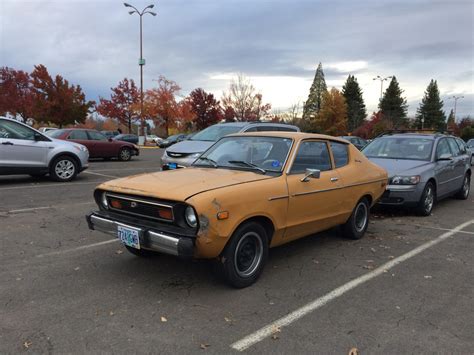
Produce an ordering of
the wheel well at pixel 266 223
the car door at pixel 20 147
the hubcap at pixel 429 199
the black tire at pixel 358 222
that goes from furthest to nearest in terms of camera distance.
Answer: the car door at pixel 20 147 < the hubcap at pixel 429 199 < the black tire at pixel 358 222 < the wheel well at pixel 266 223

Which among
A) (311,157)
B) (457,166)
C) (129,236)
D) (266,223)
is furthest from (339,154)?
(457,166)

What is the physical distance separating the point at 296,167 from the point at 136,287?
2226 mm

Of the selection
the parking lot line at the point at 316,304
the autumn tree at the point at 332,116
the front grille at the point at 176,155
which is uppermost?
the autumn tree at the point at 332,116

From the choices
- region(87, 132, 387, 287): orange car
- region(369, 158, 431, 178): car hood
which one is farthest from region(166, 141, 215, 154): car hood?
region(87, 132, 387, 287): orange car

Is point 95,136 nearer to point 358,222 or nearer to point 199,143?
point 199,143

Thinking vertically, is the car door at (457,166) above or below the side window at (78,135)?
below

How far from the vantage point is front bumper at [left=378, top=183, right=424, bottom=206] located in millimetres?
7633

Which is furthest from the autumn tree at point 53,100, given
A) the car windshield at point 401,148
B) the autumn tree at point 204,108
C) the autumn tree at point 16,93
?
the car windshield at point 401,148

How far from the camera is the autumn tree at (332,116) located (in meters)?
67.4

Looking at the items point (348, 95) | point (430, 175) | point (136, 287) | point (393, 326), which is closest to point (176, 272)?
point (136, 287)

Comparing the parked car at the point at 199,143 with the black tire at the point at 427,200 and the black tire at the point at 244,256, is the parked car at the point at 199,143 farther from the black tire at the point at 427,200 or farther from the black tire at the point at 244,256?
the black tire at the point at 244,256

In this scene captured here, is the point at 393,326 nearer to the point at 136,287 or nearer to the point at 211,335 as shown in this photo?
the point at 211,335

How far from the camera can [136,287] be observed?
4.22 m

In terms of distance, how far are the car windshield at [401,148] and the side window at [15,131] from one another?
8.22 meters
